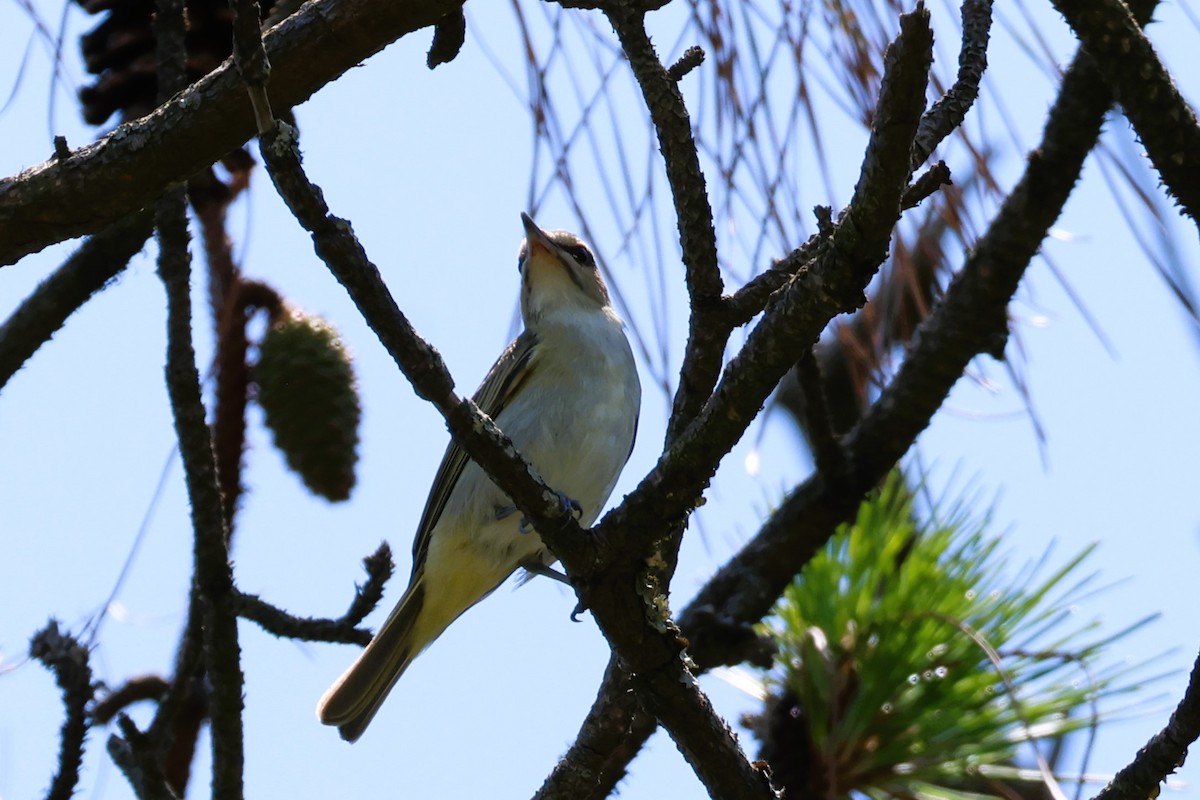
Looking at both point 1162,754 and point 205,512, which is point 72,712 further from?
point 1162,754

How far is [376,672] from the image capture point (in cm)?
436

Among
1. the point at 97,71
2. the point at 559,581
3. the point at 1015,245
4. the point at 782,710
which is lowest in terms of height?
the point at 782,710

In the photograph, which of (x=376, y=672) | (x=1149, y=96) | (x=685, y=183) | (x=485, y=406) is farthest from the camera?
(x=485, y=406)

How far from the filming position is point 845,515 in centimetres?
416

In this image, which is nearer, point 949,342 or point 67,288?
point 67,288

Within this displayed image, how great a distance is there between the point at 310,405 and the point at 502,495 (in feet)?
2.85

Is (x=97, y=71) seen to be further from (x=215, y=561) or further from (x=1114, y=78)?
(x=1114, y=78)

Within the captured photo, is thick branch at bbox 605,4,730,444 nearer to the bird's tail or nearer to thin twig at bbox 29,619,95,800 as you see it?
thin twig at bbox 29,619,95,800

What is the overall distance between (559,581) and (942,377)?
1265mm

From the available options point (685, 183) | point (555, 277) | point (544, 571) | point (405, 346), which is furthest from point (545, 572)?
point (405, 346)

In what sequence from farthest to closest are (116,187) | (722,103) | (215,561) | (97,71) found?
(97,71) → (215,561) → (722,103) → (116,187)

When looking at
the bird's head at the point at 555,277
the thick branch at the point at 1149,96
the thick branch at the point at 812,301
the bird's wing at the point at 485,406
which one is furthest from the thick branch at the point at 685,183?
the bird's head at the point at 555,277

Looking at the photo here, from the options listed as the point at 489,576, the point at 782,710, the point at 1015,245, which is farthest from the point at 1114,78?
the point at 489,576

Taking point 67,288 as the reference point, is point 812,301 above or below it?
below
